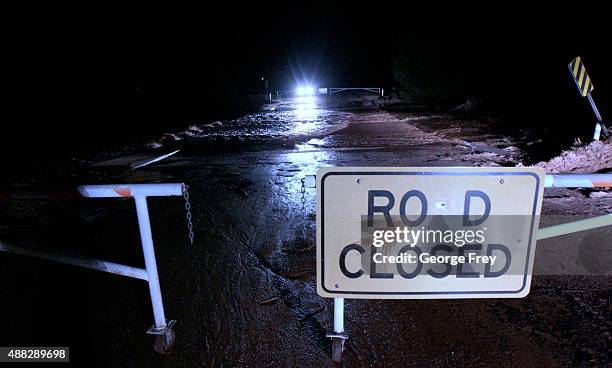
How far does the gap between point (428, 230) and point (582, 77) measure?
30.8 feet

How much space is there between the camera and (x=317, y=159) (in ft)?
29.5

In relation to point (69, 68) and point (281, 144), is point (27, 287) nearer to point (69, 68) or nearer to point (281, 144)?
point (281, 144)

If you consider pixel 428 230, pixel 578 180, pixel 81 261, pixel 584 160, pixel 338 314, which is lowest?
pixel 584 160

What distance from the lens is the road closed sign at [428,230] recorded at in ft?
5.83

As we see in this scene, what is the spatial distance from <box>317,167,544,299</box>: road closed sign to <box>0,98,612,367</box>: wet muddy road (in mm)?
789

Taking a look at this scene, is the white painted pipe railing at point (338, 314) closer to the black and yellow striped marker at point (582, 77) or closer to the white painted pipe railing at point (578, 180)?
the white painted pipe railing at point (578, 180)

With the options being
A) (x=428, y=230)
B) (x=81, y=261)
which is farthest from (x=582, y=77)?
(x=81, y=261)

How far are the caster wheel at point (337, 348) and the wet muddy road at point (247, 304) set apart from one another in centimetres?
6

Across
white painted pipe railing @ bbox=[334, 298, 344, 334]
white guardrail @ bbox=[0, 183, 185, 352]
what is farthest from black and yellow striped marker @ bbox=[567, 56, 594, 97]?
white guardrail @ bbox=[0, 183, 185, 352]

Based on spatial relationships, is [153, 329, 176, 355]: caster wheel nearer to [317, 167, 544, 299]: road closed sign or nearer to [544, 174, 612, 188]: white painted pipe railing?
[317, 167, 544, 299]: road closed sign

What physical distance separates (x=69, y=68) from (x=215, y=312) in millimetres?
24997

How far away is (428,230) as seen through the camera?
1854 millimetres

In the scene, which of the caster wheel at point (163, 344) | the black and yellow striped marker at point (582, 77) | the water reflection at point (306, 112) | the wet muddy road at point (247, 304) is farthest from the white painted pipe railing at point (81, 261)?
the water reflection at point (306, 112)

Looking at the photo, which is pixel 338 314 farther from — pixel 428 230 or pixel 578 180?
pixel 578 180
